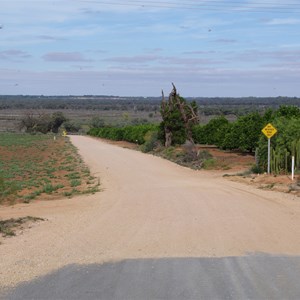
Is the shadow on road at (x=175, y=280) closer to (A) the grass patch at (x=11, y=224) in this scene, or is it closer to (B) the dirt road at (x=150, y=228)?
(B) the dirt road at (x=150, y=228)

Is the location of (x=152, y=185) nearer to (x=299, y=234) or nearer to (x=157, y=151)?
(x=299, y=234)

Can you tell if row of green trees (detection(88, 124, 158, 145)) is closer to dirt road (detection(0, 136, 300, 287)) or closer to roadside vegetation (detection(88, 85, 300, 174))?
roadside vegetation (detection(88, 85, 300, 174))

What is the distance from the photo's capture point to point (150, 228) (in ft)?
37.3

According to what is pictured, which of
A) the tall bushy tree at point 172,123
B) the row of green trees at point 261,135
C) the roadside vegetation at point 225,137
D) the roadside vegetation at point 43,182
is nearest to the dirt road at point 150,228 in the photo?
the roadside vegetation at point 43,182

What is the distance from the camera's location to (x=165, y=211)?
13.7m

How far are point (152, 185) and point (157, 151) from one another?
24.1 m

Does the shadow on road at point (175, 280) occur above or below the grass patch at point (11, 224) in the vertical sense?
above

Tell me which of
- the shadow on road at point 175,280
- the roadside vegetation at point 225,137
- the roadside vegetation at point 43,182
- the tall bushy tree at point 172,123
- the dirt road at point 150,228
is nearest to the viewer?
the shadow on road at point 175,280

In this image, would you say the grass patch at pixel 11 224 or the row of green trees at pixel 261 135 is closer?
the grass patch at pixel 11 224

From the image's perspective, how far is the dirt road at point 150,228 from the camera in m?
9.02

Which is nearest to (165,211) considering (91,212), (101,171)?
(91,212)

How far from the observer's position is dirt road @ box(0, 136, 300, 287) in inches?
355

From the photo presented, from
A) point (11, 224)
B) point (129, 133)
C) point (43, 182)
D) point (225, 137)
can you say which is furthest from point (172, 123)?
point (11, 224)

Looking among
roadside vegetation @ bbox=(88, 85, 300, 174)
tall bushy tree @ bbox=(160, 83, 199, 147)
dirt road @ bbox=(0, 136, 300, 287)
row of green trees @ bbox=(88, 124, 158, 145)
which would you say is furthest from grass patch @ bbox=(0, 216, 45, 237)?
row of green trees @ bbox=(88, 124, 158, 145)
